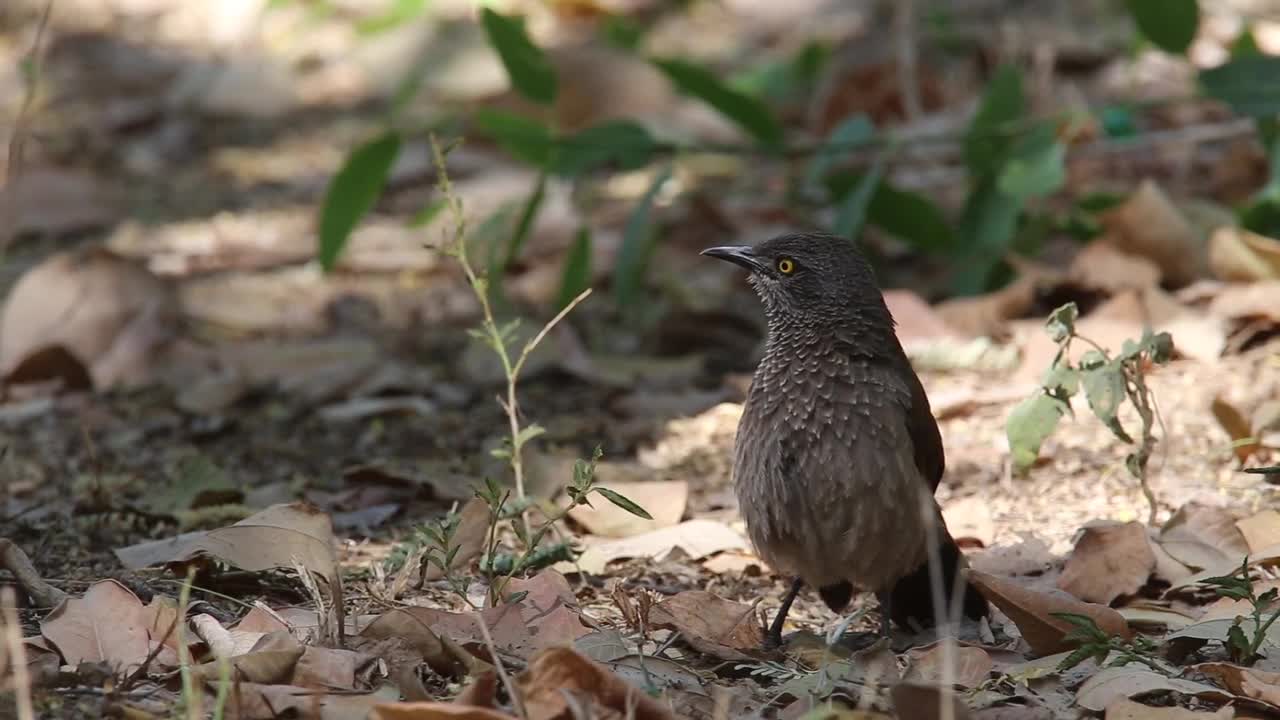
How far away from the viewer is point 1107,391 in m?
4.23

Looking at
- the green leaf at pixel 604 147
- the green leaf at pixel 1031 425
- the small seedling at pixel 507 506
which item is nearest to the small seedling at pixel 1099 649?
the green leaf at pixel 1031 425

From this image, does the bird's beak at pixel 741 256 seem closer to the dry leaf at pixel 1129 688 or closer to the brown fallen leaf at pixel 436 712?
the dry leaf at pixel 1129 688

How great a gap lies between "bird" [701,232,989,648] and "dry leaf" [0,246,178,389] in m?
2.79

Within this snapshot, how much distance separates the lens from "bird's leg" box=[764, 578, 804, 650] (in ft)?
13.1

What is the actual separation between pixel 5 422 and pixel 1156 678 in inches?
155

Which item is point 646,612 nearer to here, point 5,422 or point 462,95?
point 5,422

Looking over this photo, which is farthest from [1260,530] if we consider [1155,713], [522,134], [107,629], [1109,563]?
[522,134]

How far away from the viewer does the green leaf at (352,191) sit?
6117 millimetres

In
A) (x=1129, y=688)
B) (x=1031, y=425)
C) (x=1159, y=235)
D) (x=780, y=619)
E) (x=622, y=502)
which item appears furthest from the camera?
(x=1159, y=235)

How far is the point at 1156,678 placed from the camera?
3350mm

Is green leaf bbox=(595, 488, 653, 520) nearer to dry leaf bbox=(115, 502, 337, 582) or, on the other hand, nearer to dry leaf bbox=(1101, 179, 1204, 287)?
dry leaf bbox=(115, 502, 337, 582)

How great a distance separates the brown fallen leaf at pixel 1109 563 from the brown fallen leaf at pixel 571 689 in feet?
5.03

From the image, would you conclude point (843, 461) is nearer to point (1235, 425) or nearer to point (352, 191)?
point (1235, 425)

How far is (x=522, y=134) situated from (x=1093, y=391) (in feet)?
9.00
